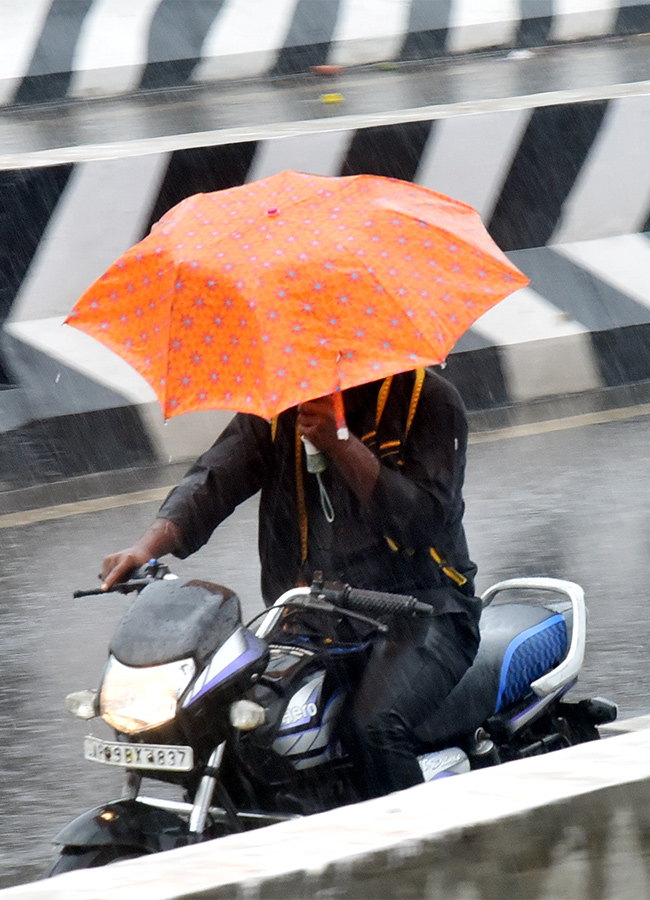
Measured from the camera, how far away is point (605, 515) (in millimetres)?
7020

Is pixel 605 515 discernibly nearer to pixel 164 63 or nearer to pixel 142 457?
pixel 142 457

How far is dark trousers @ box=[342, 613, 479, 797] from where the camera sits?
3.38m

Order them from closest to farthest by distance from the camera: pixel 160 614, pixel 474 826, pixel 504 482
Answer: pixel 474 826, pixel 160 614, pixel 504 482

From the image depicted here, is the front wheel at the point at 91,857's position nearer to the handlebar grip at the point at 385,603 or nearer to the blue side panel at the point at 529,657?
the handlebar grip at the point at 385,603

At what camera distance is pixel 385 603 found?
318 cm

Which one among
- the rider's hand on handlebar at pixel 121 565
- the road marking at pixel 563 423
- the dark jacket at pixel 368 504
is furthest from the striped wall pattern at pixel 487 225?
the rider's hand on handlebar at pixel 121 565

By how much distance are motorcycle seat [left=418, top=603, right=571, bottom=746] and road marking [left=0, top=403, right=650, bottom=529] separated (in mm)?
3368

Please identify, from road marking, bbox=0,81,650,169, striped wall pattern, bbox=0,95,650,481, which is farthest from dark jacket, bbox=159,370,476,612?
road marking, bbox=0,81,650,169

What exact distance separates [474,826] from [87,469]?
563 cm

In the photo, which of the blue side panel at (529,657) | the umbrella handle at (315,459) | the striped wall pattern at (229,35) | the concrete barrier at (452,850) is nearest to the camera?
the concrete barrier at (452,850)

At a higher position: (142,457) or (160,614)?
(160,614)

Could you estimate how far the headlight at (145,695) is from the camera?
291 cm

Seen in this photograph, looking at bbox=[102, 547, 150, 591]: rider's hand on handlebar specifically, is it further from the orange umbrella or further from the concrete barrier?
the concrete barrier

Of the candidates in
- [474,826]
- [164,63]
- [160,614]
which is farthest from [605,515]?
[164,63]
